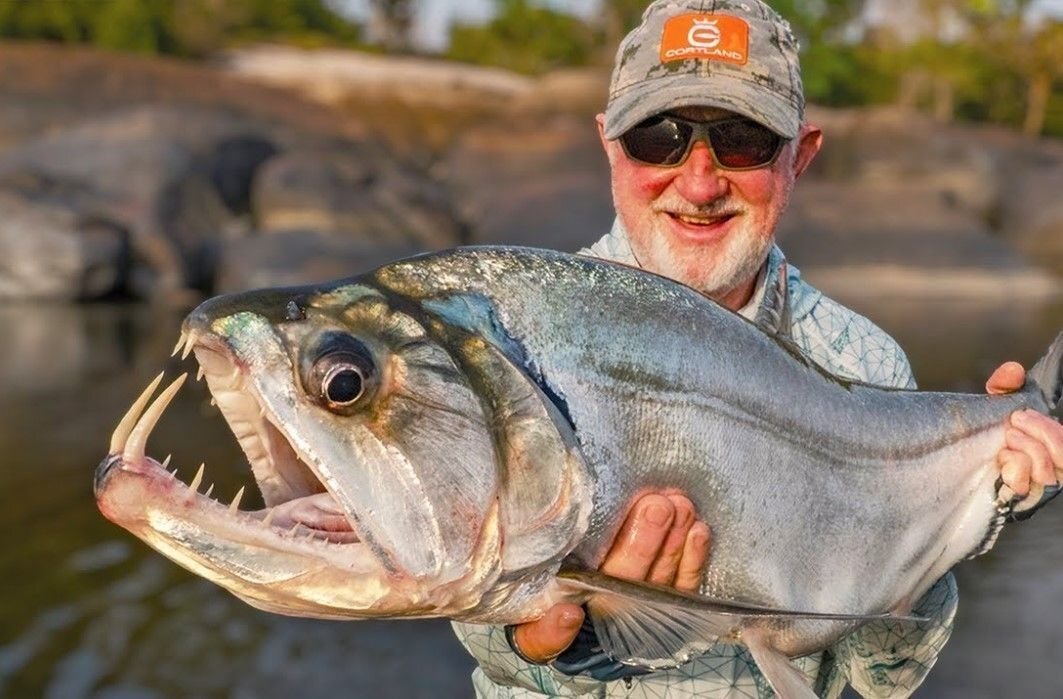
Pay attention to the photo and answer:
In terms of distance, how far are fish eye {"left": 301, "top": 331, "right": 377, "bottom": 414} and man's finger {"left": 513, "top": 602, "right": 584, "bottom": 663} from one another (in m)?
0.68

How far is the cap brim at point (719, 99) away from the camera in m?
A: 3.46

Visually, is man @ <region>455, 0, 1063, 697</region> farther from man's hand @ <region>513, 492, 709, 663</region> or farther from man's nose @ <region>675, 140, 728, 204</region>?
man's hand @ <region>513, 492, 709, 663</region>

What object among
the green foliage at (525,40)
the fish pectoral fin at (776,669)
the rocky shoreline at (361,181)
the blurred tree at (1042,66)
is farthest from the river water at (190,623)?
the blurred tree at (1042,66)

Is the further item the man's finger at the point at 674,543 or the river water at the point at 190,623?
the river water at the point at 190,623

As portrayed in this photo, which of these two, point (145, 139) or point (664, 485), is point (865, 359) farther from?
point (145, 139)

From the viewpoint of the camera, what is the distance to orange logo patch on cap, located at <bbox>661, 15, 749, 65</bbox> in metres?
3.49

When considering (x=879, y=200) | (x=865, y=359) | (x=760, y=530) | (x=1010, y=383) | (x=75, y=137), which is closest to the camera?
(x=760, y=530)

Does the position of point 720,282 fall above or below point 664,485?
above

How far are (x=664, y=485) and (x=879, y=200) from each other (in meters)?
35.6

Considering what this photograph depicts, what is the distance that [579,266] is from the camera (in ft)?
8.96

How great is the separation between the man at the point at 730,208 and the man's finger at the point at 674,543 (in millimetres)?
735

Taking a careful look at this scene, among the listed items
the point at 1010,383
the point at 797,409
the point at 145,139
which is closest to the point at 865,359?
the point at 1010,383

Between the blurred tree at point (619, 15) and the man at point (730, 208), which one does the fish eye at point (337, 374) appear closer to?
the man at point (730, 208)

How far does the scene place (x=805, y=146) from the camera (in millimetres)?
3932
